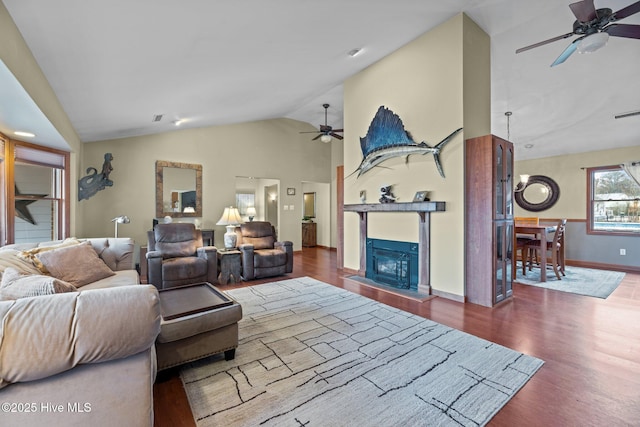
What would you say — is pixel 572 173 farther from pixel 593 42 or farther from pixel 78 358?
pixel 78 358

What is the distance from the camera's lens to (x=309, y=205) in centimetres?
931

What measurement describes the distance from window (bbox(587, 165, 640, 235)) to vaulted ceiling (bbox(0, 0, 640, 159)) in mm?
639

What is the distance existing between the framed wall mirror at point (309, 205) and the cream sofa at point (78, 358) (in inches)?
310

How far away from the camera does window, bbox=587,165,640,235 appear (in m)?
5.39

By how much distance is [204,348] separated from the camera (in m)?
2.01

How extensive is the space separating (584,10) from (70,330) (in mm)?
3968

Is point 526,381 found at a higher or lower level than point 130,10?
lower

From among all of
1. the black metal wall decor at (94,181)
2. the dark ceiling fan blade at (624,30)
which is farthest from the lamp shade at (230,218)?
the dark ceiling fan blade at (624,30)

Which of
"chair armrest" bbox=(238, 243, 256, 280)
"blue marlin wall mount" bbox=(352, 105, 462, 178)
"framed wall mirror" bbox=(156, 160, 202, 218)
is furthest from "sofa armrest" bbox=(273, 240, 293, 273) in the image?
"framed wall mirror" bbox=(156, 160, 202, 218)

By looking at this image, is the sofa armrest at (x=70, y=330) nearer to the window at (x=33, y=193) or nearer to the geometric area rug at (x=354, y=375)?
the geometric area rug at (x=354, y=375)

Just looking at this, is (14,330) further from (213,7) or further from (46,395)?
(213,7)

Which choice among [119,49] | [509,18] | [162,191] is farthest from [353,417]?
[162,191]

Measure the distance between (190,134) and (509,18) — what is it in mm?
5870

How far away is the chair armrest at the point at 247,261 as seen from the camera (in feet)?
15.0
